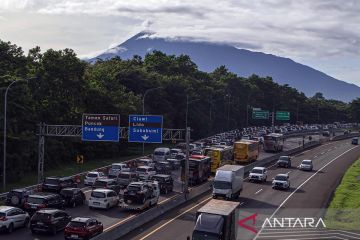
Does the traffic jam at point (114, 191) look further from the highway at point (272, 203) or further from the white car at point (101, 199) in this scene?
the highway at point (272, 203)

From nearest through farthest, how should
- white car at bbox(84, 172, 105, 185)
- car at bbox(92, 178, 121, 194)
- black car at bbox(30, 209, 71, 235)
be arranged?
black car at bbox(30, 209, 71, 235), car at bbox(92, 178, 121, 194), white car at bbox(84, 172, 105, 185)

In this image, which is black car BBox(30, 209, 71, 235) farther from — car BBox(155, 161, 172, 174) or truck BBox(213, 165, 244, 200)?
car BBox(155, 161, 172, 174)

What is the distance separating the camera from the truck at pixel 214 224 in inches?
1066

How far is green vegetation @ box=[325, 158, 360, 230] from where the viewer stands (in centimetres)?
3712

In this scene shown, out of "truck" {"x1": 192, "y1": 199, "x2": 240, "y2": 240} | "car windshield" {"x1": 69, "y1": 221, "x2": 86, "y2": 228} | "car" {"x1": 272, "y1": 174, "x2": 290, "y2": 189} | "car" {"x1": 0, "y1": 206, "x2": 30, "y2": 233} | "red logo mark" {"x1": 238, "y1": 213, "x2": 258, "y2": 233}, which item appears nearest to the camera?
"truck" {"x1": 192, "y1": 199, "x2": 240, "y2": 240}

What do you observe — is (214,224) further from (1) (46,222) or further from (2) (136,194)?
(2) (136,194)

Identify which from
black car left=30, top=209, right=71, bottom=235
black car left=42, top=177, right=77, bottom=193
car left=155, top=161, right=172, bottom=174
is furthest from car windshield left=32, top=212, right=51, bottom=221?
car left=155, top=161, right=172, bottom=174

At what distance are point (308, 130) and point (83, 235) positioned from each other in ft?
441

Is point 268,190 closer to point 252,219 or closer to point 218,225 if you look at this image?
point 252,219

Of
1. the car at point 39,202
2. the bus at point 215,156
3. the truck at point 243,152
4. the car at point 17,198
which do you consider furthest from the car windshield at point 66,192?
the truck at point 243,152

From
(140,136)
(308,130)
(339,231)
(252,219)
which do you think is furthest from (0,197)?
(308,130)

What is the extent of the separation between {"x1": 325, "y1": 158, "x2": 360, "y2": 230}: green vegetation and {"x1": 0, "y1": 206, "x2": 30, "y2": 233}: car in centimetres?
2078

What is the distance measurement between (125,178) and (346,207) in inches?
833

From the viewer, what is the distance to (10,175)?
54406mm
